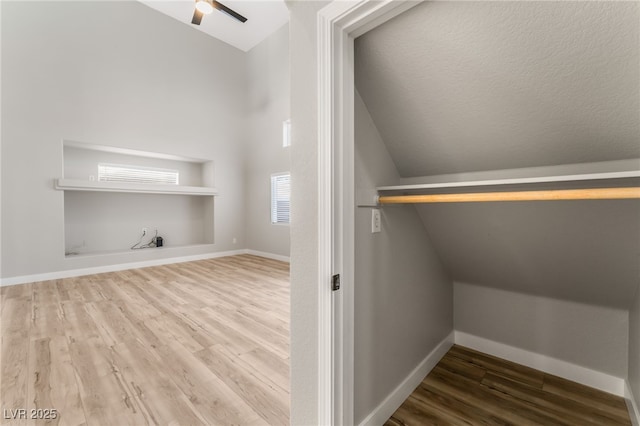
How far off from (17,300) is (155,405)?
10.3 feet

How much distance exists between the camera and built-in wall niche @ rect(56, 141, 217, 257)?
4.65m

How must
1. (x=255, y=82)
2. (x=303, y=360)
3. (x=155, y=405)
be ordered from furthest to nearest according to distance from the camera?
(x=255, y=82), (x=155, y=405), (x=303, y=360)

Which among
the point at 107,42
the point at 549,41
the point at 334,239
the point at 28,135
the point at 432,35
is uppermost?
the point at 107,42

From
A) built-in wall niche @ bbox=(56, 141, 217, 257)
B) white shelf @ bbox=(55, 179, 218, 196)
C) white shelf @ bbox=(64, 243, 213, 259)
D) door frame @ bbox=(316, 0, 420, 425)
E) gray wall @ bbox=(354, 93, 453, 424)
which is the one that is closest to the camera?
door frame @ bbox=(316, 0, 420, 425)

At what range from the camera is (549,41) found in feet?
2.87

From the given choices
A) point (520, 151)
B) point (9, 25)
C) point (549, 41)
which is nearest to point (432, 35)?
point (549, 41)

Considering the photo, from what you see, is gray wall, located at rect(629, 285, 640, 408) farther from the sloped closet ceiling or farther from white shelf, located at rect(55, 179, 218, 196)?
white shelf, located at rect(55, 179, 218, 196)

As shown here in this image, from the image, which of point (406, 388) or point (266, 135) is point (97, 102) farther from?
point (406, 388)

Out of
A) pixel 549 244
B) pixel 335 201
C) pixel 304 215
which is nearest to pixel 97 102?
pixel 304 215

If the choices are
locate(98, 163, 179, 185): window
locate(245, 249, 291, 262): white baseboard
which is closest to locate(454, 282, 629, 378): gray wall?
locate(245, 249, 291, 262): white baseboard

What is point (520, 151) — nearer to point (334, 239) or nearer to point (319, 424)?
point (334, 239)

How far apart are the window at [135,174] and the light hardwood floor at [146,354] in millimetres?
2223

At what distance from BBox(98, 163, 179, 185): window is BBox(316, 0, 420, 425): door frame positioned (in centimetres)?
569

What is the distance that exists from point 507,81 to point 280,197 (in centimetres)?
505
